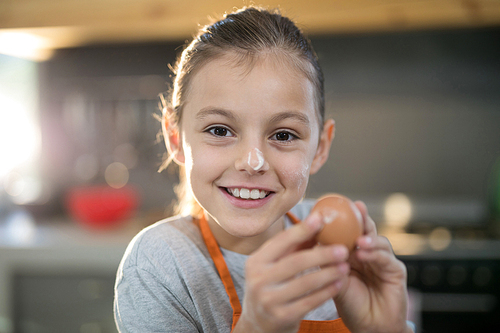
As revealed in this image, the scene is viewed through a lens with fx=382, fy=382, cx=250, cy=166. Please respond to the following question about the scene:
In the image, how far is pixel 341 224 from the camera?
0.60 m

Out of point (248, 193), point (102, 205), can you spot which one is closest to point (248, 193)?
point (248, 193)

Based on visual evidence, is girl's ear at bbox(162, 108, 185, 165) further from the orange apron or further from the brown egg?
the brown egg

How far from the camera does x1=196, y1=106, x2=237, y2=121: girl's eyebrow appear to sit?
0.71 metres

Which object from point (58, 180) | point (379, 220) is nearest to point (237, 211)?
point (379, 220)

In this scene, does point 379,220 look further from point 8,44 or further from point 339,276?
point 8,44

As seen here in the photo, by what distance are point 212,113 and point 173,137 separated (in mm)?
221

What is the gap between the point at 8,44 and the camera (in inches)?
91.9

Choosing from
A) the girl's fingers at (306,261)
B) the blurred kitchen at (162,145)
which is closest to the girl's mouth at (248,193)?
the girl's fingers at (306,261)

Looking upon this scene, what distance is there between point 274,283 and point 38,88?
8.36 feet

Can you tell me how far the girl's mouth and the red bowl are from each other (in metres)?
1.61

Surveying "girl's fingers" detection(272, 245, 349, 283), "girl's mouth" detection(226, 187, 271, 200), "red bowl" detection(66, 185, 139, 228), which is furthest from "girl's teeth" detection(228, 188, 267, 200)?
"red bowl" detection(66, 185, 139, 228)

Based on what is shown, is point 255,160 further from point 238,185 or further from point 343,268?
point 343,268

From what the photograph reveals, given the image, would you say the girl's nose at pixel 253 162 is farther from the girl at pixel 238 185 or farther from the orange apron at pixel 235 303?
the orange apron at pixel 235 303

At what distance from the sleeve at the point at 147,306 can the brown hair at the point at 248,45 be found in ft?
1.16
